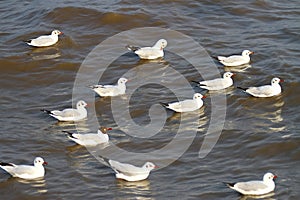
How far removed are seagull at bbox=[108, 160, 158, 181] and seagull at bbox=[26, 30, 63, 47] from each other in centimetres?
686

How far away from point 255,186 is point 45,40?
8.71m

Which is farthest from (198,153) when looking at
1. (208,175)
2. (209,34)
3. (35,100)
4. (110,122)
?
(209,34)

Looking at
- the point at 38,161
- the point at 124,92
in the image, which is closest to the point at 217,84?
the point at 124,92

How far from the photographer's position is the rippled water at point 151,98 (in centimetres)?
1409

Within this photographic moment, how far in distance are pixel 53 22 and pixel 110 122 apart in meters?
5.94

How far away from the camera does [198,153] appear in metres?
15.2

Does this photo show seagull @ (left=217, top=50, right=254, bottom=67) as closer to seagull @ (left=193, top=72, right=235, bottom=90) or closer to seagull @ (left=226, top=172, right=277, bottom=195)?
seagull @ (left=193, top=72, right=235, bottom=90)

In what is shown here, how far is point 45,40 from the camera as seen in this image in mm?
20109

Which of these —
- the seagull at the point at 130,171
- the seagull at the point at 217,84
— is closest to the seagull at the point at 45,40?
the seagull at the point at 217,84

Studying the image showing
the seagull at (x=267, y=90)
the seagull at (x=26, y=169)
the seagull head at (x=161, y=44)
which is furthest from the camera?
the seagull head at (x=161, y=44)

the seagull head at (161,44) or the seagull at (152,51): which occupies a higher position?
the seagull head at (161,44)

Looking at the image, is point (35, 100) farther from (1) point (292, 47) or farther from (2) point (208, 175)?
(1) point (292, 47)

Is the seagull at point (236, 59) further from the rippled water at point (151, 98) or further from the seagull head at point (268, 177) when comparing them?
the seagull head at point (268, 177)

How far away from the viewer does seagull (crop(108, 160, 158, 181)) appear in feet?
45.8
